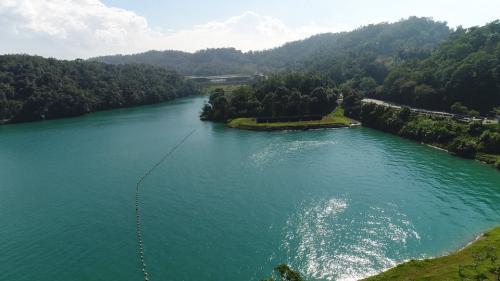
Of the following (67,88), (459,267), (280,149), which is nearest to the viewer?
(459,267)

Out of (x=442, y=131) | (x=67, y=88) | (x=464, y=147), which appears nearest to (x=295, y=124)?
(x=442, y=131)

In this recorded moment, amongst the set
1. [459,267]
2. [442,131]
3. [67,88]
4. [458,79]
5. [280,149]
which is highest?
[458,79]

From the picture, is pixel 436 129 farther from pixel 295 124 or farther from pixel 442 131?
pixel 295 124

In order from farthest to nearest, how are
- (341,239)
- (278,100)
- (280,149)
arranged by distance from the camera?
1. (278,100)
2. (280,149)
3. (341,239)

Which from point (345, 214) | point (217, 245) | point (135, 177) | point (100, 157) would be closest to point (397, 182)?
point (345, 214)

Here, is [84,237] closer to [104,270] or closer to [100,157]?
[104,270]

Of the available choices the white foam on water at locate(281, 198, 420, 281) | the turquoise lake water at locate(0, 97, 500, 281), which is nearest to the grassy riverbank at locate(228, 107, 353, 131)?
the turquoise lake water at locate(0, 97, 500, 281)

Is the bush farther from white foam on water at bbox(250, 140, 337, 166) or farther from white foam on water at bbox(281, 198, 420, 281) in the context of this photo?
white foam on water at bbox(281, 198, 420, 281)
